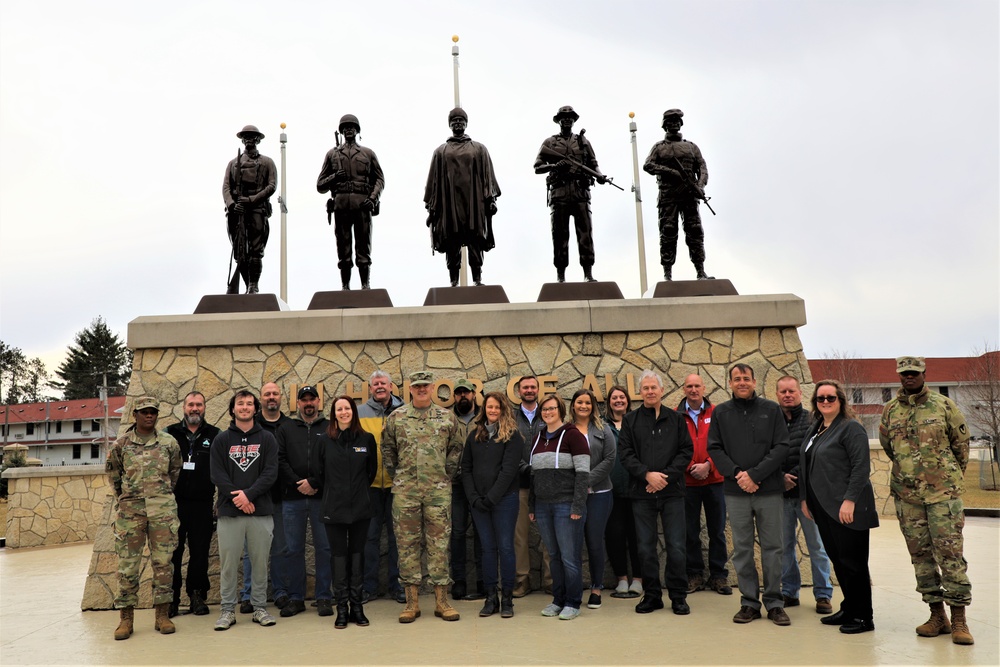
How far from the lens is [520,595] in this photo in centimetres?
662

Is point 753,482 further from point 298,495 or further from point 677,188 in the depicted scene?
point 677,188

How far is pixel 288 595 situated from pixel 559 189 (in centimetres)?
481

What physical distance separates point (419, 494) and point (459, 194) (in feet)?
12.5

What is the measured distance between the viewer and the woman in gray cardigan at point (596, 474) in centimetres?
595

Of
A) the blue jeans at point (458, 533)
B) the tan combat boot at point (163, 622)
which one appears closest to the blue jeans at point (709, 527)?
the blue jeans at point (458, 533)

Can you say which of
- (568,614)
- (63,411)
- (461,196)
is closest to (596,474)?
(568,614)

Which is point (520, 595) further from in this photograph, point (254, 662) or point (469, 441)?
point (254, 662)

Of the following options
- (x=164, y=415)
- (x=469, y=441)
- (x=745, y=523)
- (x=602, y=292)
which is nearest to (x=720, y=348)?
(x=602, y=292)

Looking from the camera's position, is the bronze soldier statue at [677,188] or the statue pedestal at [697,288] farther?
the bronze soldier statue at [677,188]

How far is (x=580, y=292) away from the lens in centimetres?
811

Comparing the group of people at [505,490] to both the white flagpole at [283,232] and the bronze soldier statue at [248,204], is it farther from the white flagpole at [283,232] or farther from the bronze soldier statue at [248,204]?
the white flagpole at [283,232]

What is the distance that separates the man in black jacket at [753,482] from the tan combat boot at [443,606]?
2053 mm

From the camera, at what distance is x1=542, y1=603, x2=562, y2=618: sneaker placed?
5.79 m

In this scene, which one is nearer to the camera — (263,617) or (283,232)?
(263,617)
